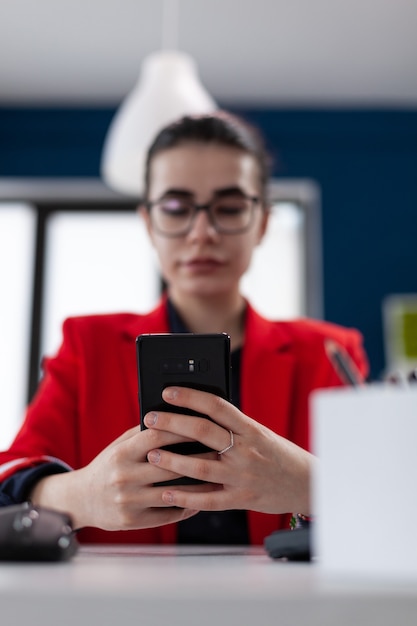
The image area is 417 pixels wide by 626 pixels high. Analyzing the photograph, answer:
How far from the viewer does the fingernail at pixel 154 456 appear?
2.24 ft

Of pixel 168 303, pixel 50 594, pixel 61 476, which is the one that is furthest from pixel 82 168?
pixel 50 594

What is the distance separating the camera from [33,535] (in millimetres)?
481

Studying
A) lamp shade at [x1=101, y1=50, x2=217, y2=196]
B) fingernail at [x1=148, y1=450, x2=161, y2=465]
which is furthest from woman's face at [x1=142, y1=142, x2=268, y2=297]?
fingernail at [x1=148, y1=450, x2=161, y2=465]

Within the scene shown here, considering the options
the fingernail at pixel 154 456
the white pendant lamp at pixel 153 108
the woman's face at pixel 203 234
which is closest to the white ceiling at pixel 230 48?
the white pendant lamp at pixel 153 108

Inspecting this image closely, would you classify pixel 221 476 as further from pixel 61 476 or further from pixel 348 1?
pixel 348 1

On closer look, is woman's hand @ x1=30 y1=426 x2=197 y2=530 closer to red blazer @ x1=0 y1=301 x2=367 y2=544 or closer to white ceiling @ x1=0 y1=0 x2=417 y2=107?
red blazer @ x1=0 y1=301 x2=367 y2=544

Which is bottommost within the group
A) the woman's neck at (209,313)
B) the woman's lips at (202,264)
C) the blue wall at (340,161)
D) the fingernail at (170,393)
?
the fingernail at (170,393)

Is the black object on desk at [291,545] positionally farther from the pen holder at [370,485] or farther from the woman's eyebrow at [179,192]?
the woman's eyebrow at [179,192]

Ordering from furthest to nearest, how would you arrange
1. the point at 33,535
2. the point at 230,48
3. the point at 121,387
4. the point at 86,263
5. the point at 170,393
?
the point at 86,263 → the point at 230,48 → the point at 121,387 → the point at 170,393 → the point at 33,535

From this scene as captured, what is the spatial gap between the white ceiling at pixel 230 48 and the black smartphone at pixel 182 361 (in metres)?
2.46

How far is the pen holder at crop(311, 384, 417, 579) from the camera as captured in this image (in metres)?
0.34

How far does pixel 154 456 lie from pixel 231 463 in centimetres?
7

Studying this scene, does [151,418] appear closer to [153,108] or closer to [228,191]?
[228,191]

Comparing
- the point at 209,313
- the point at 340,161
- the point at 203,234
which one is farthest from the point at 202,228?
the point at 340,161
